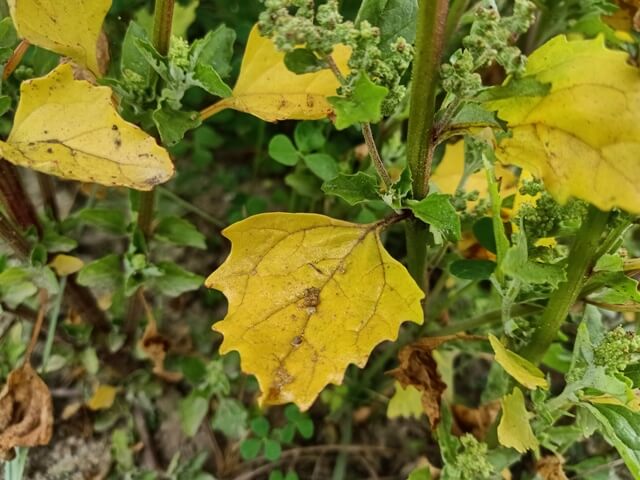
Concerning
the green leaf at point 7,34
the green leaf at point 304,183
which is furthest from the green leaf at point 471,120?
the green leaf at point 7,34

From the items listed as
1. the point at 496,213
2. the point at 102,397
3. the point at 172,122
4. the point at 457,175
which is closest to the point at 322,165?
the point at 457,175

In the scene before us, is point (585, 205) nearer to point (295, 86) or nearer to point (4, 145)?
point (295, 86)

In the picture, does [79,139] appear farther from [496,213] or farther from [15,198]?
[496,213]

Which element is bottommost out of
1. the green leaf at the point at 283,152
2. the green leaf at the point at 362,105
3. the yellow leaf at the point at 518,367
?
the green leaf at the point at 283,152

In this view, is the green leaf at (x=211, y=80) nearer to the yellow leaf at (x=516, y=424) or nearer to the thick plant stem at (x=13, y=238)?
the thick plant stem at (x=13, y=238)

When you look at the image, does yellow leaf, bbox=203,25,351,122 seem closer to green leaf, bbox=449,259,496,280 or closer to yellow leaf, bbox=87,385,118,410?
green leaf, bbox=449,259,496,280

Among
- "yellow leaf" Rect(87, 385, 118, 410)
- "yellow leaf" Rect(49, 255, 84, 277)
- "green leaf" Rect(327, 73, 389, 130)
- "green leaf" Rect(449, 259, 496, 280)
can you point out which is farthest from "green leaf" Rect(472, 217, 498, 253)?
"yellow leaf" Rect(87, 385, 118, 410)
